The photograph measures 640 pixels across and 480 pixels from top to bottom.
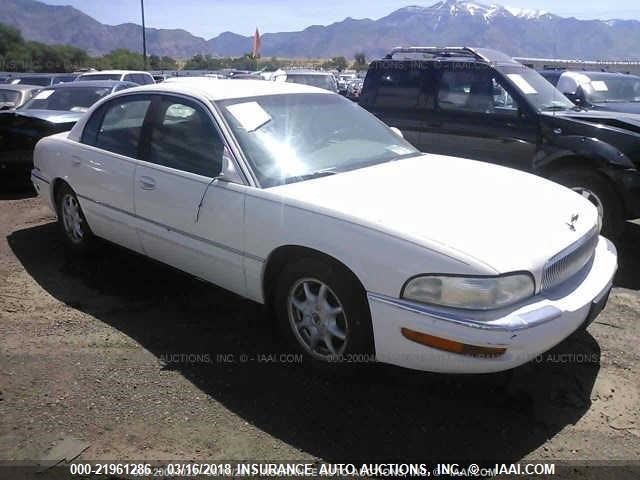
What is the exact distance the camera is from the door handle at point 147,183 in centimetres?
374

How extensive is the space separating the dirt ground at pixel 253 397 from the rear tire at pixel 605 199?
1215 millimetres

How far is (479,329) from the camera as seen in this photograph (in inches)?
95.7

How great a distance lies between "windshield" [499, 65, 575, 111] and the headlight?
381 cm

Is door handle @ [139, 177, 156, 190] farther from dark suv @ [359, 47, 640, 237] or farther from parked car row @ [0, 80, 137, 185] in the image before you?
parked car row @ [0, 80, 137, 185]

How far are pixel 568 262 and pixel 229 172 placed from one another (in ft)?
6.33

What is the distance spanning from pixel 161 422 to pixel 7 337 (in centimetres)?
158

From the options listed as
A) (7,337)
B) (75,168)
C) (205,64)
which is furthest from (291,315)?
(205,64)

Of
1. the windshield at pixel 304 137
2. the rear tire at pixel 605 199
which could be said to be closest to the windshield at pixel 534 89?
the rear tire at pixel 605 199

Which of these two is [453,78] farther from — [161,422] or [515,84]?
[161,422]

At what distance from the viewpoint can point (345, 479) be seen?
240cm

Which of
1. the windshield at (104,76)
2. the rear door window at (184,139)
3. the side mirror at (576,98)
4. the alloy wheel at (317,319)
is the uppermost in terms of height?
the windshield at (104,76)

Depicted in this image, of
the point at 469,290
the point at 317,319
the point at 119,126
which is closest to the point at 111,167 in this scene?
the point at 119,126

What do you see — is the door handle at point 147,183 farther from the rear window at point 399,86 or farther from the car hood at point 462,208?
the rear window at point 399,86

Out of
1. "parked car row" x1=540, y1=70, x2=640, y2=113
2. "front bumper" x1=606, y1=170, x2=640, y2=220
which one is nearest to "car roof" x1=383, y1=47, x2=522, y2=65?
"front bumper" x1=606, y1=170, x2=640, y2=220
